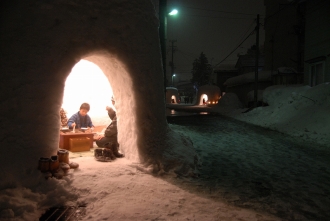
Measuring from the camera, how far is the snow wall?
3.97 metres

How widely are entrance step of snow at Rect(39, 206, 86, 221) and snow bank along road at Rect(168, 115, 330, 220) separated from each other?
80.8 inches

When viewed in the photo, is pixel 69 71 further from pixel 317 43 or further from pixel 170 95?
pixel 170 95

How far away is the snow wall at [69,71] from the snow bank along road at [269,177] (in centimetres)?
86

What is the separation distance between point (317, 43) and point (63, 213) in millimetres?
19786

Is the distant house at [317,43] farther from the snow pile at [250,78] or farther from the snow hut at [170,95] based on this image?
the snow hut at [170,95]

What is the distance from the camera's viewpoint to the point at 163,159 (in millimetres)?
5469

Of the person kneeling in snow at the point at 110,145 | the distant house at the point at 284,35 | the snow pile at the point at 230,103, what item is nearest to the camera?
the person kneeling in snow at the point at 110,145

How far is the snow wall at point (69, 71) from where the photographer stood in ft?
13.0

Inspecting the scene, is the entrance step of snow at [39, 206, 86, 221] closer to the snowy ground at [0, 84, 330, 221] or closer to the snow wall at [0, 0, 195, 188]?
the snowy ground at [0, 84, 330, 221]

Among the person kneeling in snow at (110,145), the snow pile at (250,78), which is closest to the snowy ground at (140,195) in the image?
the person kneeling in snow at (110,145)

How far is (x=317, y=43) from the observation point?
17656 millimetres

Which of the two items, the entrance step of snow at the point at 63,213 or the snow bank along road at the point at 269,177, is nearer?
the entrance step of snow at the point at 63,213

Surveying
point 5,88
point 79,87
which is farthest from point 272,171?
point 79,87

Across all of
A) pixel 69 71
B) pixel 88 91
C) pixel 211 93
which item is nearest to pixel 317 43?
pixel 88 91
